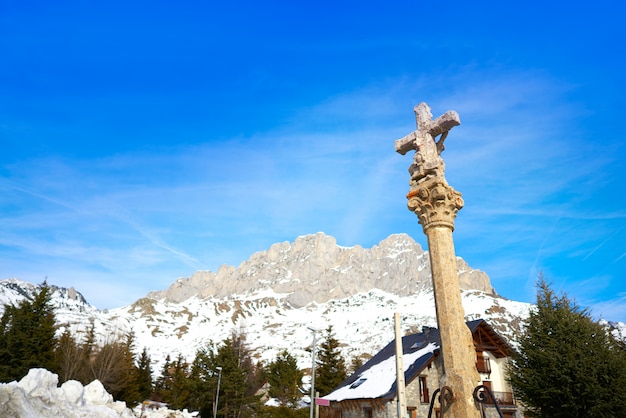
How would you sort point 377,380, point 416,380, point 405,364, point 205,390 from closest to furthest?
point 416,380, point 377,380, point 405,364, point 205,390

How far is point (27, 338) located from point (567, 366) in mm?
32728

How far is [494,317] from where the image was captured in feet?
539

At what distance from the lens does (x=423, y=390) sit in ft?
94.8

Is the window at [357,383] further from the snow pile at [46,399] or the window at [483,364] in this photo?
the snow pile at [46,399]

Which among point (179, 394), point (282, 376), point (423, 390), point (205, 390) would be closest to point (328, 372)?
point (282, 376)

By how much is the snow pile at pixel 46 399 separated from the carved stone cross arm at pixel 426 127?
32.5 feet

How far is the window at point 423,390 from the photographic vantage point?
93.6ft

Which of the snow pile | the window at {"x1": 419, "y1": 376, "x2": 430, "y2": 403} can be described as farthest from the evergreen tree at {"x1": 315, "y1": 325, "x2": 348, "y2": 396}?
the snow pile

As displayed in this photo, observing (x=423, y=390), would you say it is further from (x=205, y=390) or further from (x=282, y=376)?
(x=205, y=390)

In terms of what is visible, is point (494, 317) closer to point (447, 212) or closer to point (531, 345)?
point (531, 345)

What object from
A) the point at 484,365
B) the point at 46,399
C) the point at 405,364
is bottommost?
the point at 46,399

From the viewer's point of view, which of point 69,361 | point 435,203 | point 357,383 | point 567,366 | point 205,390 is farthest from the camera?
point 205,390

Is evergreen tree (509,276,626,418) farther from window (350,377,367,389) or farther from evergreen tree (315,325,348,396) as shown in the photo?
evergreen tree (315,325,348,396)

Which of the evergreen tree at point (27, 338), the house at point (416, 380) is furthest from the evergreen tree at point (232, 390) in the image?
the evergreen tree at point (27, 338)
